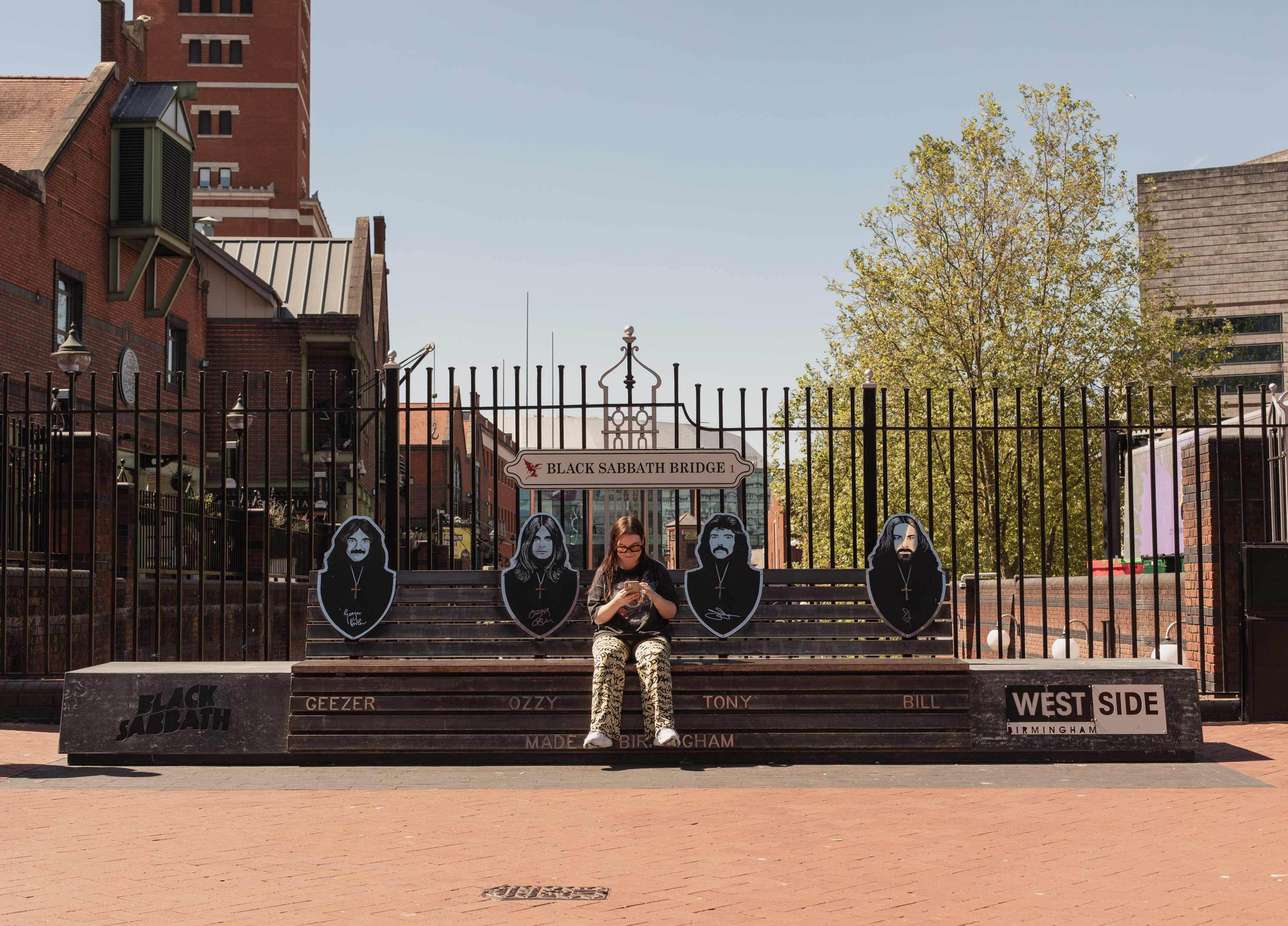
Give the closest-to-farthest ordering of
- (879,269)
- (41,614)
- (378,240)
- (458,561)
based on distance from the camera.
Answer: (41,614) → (879,269) → (458,561) → (378,240)

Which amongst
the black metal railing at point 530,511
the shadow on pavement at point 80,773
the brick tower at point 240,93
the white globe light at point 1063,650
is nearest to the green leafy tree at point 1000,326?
the black metal railing at point 530,511

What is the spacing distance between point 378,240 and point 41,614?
127 feet

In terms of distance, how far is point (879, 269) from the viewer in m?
27.3

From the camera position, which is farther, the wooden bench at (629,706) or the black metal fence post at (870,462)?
the black metal fence post at (870,462)

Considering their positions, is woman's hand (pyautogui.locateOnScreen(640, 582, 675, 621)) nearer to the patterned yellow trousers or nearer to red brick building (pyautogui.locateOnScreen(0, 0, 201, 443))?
the patterned yellow trousers

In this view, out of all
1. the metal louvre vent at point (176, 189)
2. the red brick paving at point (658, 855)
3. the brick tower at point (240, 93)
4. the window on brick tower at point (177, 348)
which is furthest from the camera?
the brick tower at point (240, 93)

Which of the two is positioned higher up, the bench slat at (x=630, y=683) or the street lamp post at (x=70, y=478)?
the street lamp post at (x=70, y=478)

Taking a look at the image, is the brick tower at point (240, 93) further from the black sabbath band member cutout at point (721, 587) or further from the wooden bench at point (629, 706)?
the black sabbath band member cutout at point (721, 587)

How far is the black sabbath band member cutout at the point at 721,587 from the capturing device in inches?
330

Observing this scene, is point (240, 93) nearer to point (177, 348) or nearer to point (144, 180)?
point (177, 348)

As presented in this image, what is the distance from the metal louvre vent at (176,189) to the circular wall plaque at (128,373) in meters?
2.69

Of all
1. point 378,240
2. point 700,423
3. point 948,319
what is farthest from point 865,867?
point 378,240

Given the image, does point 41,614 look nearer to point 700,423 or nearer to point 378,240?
point 700,423

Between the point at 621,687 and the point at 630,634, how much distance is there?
0.41 metres
